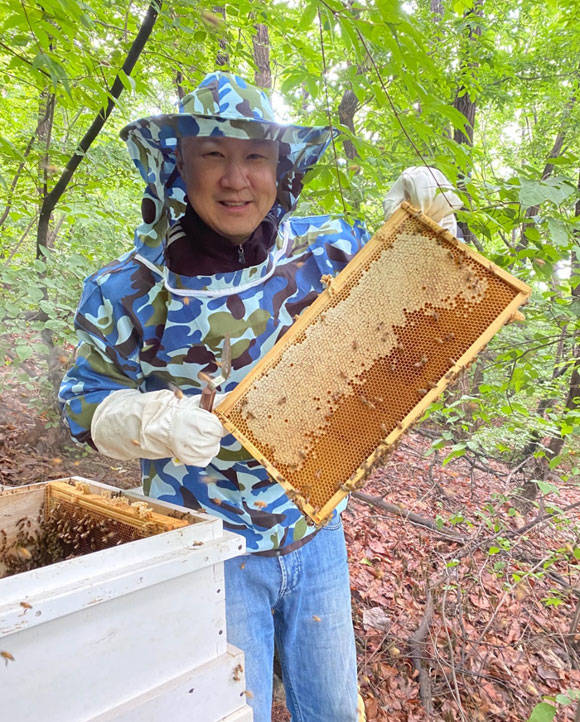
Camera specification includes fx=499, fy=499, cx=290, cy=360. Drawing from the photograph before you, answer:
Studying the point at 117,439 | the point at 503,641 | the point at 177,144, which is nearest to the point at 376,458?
the point at 117,439

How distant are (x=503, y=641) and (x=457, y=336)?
3192 mm

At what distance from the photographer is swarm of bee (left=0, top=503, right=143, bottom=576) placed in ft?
5.60

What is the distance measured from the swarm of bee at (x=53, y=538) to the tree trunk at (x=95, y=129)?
8.67 ft

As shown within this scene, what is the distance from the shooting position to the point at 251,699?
1.88m

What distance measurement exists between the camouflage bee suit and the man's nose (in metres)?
0.10

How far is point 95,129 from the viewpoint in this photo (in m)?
4.06

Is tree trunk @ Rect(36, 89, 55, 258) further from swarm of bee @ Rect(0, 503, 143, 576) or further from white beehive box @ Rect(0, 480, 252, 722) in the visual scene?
white beehive box @ Rect(0, 480, 252, 722)

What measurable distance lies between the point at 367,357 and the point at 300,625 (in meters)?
1.16

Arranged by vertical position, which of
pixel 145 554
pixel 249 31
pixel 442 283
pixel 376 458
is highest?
pixel 249 31

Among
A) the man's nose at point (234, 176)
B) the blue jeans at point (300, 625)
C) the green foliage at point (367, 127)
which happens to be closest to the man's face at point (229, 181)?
the man's nose at point (234, 176)

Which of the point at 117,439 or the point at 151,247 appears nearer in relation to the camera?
the point at 117,439

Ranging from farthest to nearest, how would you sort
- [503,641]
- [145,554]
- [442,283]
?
[503,641] < [442,283] < [145,554]


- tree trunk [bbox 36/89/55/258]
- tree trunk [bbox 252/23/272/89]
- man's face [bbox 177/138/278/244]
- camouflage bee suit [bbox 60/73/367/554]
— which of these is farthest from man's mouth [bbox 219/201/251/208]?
tree trunk [bbox 252/23/272/89]

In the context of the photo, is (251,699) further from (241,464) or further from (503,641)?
(503,641)
